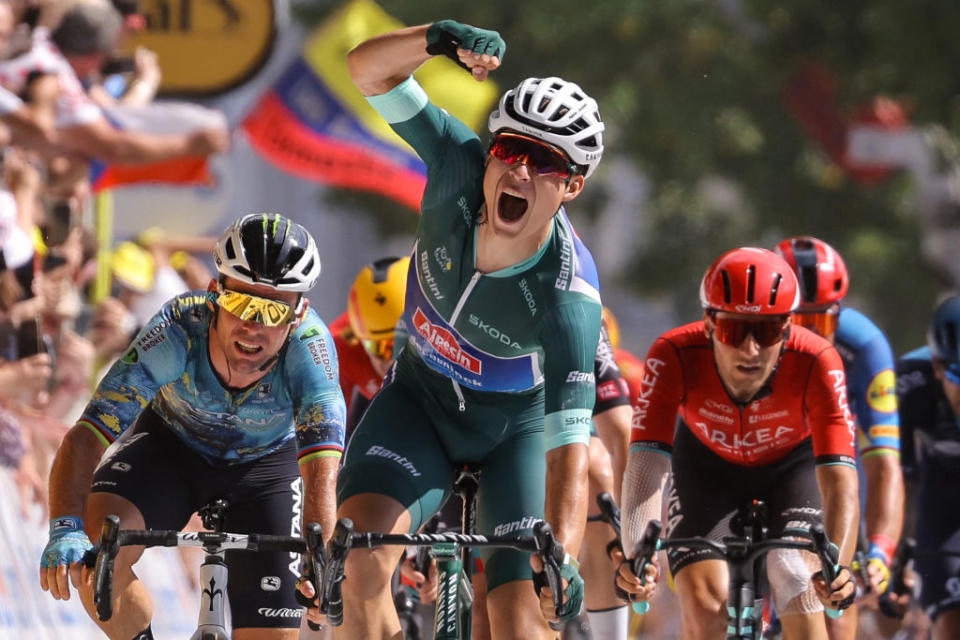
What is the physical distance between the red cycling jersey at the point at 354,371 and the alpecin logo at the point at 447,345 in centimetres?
216

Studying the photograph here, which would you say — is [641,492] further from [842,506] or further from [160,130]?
[160,130]

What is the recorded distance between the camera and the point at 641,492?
21.2ft

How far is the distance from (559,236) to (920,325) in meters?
16.5

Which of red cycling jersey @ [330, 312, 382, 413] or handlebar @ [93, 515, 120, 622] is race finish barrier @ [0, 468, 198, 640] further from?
handlebar @ [93, 515, 120, 622]

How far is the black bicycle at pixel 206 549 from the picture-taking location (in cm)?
476

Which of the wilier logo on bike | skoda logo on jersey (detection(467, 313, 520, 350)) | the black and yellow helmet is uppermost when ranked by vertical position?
the black and yellow helmet

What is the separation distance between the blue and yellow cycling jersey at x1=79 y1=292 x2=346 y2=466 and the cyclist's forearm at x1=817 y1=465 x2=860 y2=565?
6.59 feet

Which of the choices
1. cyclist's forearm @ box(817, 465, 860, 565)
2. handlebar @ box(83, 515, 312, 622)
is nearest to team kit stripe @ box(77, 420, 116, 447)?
handlebar @ box(83, 515, 312, 622)

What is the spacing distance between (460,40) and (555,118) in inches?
19.4

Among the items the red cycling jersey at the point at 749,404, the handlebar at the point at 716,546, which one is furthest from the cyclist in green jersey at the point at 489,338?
the red cycling jersey at the point at 749,404

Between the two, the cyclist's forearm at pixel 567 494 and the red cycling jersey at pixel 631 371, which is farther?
the red cycling jersey at pixel 631 371

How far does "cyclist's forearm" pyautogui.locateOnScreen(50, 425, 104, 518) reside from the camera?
5270mm

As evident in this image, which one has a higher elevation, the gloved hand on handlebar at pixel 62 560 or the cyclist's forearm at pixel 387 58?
the cyclist's forearm at pixel 387 58

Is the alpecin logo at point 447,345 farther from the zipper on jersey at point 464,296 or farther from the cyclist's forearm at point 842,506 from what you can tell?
the cyclist's forearm at point 842,506
